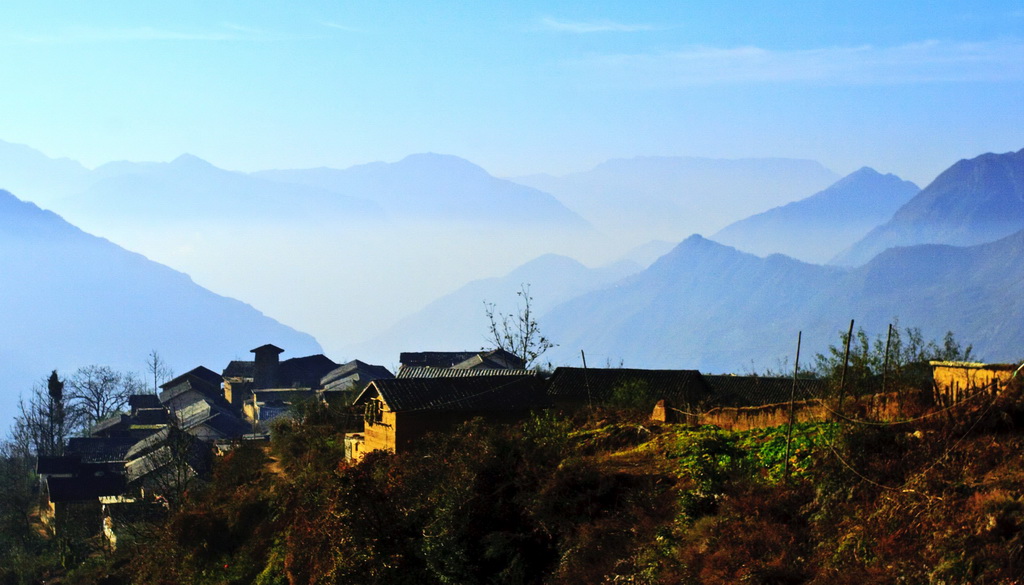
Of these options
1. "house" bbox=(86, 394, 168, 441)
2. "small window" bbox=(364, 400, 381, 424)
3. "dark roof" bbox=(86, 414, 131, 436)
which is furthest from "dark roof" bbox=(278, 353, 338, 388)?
"small window" bbox=(364, 400, 381, 424)

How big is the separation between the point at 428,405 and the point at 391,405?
1.21 metres

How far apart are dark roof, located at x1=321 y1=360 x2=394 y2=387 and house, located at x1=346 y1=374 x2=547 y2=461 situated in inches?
2112

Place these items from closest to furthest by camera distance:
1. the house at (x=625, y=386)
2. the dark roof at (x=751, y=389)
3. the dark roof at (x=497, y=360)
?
the house at (x=625, y=386)
the dark roof at (x=751, y=389)
the dark roof at (x=497, y=360)

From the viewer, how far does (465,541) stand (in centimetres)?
1905

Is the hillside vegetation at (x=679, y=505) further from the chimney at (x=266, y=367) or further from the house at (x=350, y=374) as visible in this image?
the chimney at (x=266, y=367)

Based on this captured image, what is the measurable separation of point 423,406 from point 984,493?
23.7 m

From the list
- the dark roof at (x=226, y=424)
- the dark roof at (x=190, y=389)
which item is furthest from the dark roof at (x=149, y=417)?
the dark roof at (x=226, y=424)

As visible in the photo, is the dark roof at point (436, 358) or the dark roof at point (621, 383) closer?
the dark roof at point (621, 383)

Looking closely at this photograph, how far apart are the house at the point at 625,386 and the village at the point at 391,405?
0.09 m

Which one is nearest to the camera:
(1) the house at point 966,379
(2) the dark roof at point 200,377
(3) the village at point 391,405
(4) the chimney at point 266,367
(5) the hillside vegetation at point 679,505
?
(5) the hillside vegetation at point 679,505

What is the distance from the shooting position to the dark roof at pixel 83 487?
62812 millimetres

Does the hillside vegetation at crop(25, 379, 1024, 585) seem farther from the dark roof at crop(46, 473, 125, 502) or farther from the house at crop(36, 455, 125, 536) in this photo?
the dark roof at crop(46, 473, 125, 502)

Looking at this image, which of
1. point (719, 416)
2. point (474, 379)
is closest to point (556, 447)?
point (719, 416)

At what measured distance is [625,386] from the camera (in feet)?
145
